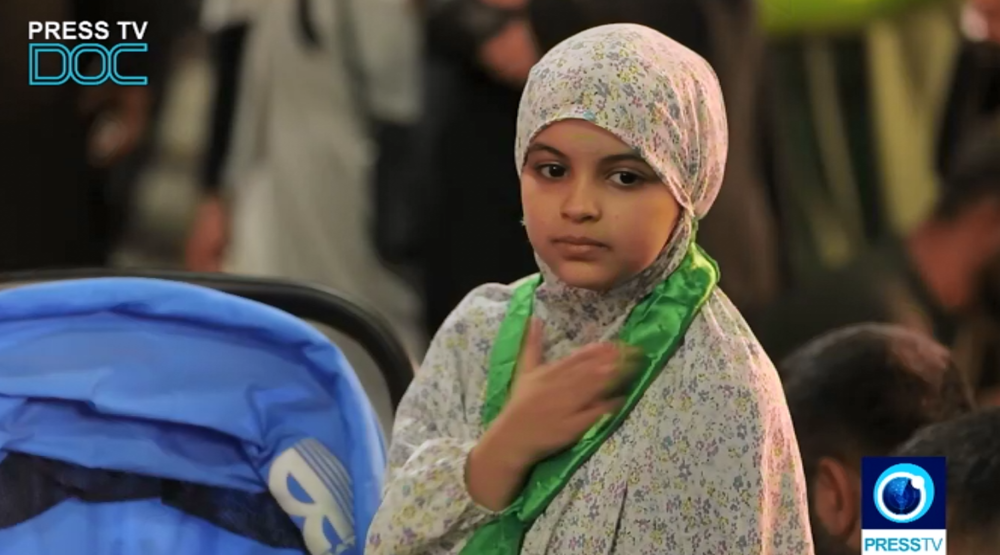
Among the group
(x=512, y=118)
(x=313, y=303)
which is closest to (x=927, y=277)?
(x=512, y=118)

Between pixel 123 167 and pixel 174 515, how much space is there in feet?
1.76

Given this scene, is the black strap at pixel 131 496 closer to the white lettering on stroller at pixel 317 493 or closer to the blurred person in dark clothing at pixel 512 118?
the white lettering on stroller at pixel 317 493

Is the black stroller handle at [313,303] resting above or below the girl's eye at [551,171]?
below

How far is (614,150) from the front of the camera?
91cm

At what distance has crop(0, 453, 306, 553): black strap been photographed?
1.13 meters

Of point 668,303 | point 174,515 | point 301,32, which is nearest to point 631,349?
point 668,303

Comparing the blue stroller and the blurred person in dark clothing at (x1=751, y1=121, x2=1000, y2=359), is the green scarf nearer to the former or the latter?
the blue stroller

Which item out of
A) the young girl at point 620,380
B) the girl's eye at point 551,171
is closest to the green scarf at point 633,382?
the young girl at point 620,380

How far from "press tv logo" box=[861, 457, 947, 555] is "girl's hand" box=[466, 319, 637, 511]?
0.45m

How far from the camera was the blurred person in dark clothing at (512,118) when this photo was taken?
→ 144 cm

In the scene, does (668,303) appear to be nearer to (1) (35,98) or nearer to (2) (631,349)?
(2) (631,349)

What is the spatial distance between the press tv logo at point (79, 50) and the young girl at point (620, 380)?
24.8 inches

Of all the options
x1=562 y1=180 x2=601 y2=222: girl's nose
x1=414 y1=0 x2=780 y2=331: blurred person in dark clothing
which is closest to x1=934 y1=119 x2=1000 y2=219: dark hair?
x1=414 y1=0 x2=780 y2=331: blurred person in dark clothing

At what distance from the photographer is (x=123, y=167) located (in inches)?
60.8
